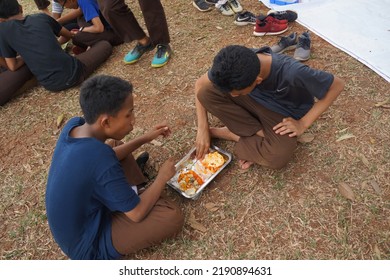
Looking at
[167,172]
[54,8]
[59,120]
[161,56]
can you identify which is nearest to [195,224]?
[167,172]

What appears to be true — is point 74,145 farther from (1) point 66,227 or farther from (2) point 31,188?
(2) point 31,188

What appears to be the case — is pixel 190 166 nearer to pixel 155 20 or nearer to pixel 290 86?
pixel 290 86

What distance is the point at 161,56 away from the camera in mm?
3320

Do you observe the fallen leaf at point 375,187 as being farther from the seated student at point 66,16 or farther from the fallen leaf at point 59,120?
the seated student at point 66,16

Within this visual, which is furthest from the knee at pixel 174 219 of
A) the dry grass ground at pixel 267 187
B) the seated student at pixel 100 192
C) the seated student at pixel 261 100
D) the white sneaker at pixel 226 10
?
the white sneaker at pixel 226 10

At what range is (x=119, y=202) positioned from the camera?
159cm

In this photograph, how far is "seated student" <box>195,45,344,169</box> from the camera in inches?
66.4

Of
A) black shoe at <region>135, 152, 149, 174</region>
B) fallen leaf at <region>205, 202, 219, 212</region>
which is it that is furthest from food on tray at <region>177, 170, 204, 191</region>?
black shoe at <region>135, 152, 149, 174</region>

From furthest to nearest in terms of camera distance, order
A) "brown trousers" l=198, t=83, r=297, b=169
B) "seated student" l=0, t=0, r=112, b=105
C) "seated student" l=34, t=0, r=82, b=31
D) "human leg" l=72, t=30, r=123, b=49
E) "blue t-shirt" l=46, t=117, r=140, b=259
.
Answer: "seated student" l=34, t=0, r=82, b=31 → "human leg" l=72, t=30, r=123, b=49 → "seated student" l=0, t=0, r=112, b=105 → "brown trousers" l=198, t=83, r=297, b=169 → "blue t-shirt" l=46, t=117, r=140, b=259

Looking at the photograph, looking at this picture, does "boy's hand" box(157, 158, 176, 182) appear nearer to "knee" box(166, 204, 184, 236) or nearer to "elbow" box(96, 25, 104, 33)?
"knee" box(166, 204, 184, 236)

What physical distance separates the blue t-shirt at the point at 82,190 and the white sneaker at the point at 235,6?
8.92ft

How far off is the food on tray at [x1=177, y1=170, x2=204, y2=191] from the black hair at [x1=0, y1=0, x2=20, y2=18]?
226 cm

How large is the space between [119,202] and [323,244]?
1173 millimetres

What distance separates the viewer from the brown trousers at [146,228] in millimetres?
1809
